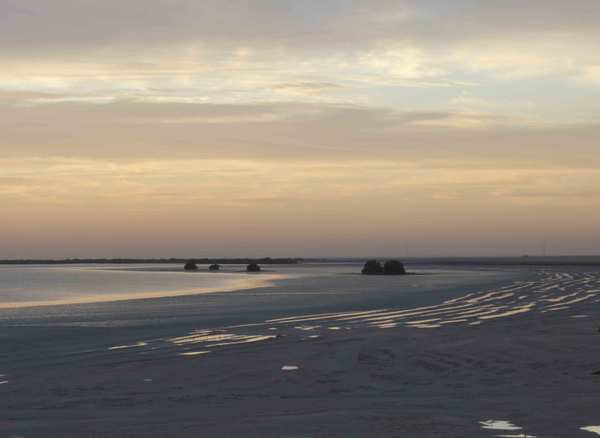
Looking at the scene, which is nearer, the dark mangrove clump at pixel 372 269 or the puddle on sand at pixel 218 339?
the puddle on sand at pixel 218 339

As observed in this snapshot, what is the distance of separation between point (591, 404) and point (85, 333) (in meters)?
15.8

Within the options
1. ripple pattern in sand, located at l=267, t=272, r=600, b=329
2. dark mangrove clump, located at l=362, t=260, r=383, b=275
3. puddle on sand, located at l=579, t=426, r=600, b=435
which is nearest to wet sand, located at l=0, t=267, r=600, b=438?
puddle on sand, located at l=579, t=426, r=600, b=435

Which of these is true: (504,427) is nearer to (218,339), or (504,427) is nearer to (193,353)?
(193,353)

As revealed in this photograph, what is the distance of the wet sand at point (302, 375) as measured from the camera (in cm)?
1131

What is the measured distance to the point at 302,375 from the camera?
51.8ft

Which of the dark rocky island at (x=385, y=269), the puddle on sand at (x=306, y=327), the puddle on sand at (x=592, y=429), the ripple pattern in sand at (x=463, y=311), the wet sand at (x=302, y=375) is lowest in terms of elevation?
the puddle on sand at (x=592, y=429)

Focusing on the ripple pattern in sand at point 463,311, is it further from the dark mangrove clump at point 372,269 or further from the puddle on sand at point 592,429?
the dark mangrove clump at point 372,269

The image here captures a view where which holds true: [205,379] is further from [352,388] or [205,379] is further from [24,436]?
[24,436]

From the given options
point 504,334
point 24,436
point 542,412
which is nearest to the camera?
point 24,436

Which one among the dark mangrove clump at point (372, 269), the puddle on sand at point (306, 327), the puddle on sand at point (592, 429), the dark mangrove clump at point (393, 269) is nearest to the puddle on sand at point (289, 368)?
the puddle on sand at point (592, 429)

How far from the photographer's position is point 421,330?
24188 mm

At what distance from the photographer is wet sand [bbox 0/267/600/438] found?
1131cm

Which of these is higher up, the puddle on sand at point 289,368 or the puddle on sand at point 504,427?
the puddle on sand at point 289,368

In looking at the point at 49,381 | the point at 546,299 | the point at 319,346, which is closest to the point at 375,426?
the point at 49,381
